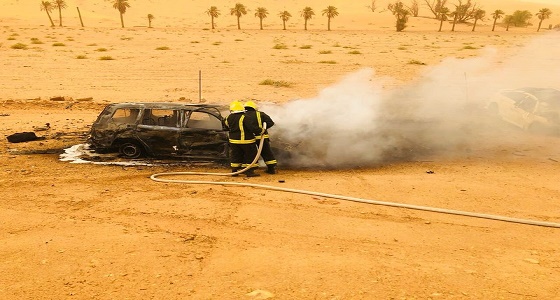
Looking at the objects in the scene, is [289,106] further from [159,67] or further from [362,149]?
[159,67]

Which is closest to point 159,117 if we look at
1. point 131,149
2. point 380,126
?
point 131,149

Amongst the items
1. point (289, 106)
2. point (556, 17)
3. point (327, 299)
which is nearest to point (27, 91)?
point (289, 106)

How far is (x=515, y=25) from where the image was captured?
67.6 meters

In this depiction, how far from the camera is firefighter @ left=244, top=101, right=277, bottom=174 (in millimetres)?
8773

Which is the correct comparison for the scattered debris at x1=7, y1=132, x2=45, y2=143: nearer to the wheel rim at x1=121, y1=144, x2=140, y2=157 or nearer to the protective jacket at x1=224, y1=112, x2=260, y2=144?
the wheel rim at x1=121, y1=144, x2=140, y2=157

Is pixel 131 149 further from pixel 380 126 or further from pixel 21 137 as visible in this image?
pixel 380 126

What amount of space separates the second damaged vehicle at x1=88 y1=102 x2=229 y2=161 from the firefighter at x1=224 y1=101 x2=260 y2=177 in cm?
56

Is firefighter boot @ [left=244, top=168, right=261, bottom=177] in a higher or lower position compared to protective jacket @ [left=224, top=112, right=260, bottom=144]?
lower

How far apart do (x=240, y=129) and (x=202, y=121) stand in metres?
1.32

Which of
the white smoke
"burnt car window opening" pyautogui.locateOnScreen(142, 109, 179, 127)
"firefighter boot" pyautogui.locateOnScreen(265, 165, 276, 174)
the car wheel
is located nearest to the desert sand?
the white smoke

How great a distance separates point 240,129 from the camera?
343 inches

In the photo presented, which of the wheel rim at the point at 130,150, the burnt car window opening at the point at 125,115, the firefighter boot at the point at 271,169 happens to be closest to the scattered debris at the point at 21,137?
the burnt car window opening at the point at 125,115

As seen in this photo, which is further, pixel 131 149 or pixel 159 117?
pixel 131 149

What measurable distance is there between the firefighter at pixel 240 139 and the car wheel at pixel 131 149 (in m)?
2.26
